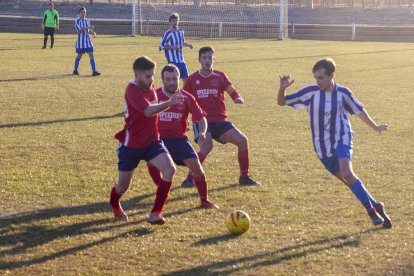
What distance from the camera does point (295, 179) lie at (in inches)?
392

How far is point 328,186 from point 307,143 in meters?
3.04

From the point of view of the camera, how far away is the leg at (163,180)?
7648 mm

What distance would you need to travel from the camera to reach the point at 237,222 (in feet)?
24.3

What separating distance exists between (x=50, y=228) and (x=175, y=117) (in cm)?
185

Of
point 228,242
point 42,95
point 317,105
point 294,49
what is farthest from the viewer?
point 294,49

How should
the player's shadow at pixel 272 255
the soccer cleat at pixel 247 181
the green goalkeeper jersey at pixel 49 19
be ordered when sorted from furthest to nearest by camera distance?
the green goalkeeper jersey at pixel 49 19 → the soccer cleat at pixel 247 181 → the player's shadow at pixel 272 255

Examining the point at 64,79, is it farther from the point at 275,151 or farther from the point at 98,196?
the point at 98,196

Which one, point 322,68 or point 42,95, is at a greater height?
point 322,68

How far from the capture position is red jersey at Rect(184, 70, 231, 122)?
31.8 feet

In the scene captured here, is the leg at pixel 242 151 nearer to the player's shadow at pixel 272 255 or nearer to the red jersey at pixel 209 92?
the red jersey at pixel 209 92

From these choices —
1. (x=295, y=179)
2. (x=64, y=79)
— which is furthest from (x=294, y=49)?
(x=295, y=179)

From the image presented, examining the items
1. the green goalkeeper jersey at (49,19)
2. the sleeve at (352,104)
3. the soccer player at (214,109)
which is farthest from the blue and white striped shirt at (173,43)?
the green goalkeeper jersey at (49,19)

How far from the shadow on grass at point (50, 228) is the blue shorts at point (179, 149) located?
576 millimetres

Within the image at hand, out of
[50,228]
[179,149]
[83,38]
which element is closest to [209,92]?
[179,149]
